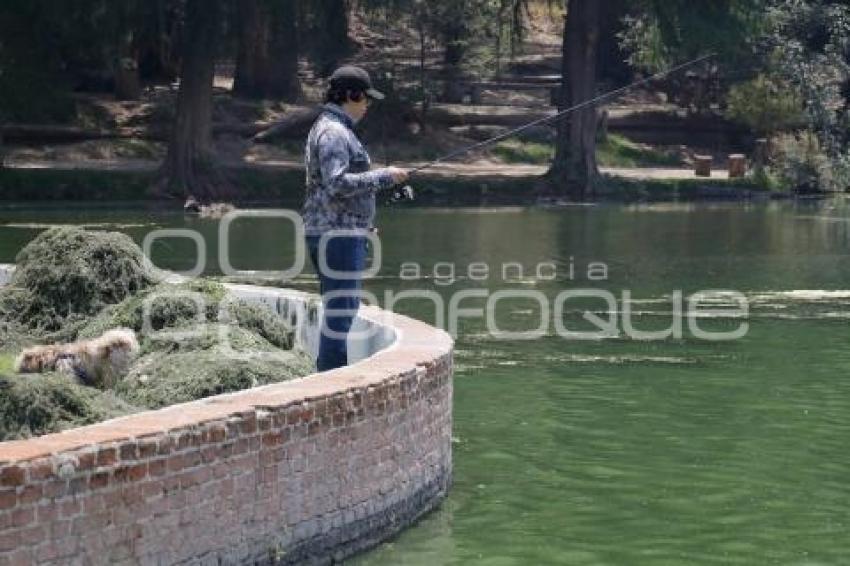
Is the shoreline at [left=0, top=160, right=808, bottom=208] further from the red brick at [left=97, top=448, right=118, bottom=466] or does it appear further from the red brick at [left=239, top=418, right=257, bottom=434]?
the red brick at [left=97, top=448, right=118, bottom=466]

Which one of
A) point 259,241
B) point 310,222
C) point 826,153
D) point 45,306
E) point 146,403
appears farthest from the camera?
point 826,153

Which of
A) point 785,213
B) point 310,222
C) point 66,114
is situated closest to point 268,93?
point 66,114

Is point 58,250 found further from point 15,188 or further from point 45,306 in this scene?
point 15,188

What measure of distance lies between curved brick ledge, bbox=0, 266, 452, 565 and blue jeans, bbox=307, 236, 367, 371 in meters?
0.31

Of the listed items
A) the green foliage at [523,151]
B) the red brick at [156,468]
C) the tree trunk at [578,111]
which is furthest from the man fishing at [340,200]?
the green foliage at [523,151]

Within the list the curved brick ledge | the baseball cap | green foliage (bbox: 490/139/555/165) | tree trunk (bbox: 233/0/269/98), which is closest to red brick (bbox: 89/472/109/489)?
the curved brick ledge

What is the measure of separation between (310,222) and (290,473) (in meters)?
2.60

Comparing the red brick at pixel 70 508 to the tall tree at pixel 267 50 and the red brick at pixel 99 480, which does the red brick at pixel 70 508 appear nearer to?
the red brick at pixel 99 480

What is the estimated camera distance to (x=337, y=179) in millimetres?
11859

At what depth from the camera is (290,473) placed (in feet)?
32.2

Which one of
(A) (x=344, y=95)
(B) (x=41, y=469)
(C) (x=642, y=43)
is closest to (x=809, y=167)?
(C) (x=642, y=43)

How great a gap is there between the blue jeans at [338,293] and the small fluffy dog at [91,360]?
1.13 meters

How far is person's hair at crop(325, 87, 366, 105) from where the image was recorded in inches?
478

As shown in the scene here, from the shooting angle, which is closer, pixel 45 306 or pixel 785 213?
pixel 45 306
